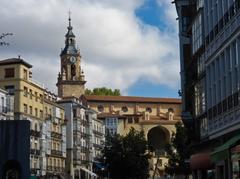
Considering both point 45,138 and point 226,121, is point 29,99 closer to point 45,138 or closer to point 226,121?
point 45,138

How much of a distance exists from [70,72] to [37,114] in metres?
83.1

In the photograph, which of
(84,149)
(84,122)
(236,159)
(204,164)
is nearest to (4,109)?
(84,149)

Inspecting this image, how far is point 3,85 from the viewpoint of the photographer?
93438 mm

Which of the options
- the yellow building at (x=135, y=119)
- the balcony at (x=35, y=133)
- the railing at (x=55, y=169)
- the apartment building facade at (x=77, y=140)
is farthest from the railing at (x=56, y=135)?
the yellow building at (x=135, y=119)

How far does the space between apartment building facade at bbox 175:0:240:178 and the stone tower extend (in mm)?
129972

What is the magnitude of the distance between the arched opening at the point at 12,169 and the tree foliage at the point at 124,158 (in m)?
49.8

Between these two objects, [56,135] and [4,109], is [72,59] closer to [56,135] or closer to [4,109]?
[56,135]

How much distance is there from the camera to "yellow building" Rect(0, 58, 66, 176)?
9212 centimetres

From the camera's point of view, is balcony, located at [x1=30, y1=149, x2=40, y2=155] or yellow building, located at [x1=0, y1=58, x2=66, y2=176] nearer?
yellow building, located at [x1=0, y1=58, x2=66, y2=176]

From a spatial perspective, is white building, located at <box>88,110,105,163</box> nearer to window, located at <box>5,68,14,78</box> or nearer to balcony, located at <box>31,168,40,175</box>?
balcony, located at <box>31,168,40,175</box>

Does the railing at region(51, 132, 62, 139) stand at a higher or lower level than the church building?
lower

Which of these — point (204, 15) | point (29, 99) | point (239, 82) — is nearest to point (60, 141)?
point (29, 99)

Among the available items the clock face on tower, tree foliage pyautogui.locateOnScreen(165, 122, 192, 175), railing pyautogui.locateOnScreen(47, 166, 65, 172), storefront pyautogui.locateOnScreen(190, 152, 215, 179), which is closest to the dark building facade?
storefront pyautogui.locateOnScreen(190, 152, 215, 179)

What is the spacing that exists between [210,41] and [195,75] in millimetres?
10520
